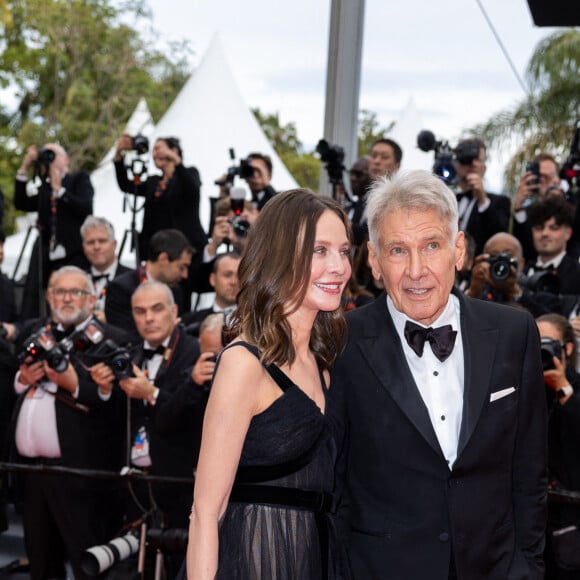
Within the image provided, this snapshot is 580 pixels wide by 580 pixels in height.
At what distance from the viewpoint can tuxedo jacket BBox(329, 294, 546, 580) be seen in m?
2.40

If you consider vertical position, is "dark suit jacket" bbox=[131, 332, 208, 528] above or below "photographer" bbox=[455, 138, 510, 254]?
below

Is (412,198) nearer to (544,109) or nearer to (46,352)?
(46,352)

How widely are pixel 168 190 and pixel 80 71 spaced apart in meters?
16.7

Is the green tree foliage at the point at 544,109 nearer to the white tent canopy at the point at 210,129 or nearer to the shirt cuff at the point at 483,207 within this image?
the white tent canopy at the point at 210,129

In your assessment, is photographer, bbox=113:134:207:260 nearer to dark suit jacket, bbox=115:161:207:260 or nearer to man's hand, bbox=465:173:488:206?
dark suit jacket, bbox=115:161:207:260

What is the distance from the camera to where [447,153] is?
18.0 ft

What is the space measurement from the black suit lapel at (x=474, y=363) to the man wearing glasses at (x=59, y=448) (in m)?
2.67

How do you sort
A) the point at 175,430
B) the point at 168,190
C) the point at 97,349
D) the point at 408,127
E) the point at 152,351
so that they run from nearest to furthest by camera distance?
the point at 175,430 < the point at 97,349 < the point at 152,351 < the point at 168,190 < the point at 408,127

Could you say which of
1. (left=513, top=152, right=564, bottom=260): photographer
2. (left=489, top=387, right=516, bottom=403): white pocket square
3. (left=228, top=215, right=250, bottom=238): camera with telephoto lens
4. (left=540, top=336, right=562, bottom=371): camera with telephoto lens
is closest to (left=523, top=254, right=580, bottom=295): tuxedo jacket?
(left=513, top=152, right=564, bottom=260): photographer

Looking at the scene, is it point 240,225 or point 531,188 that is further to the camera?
point 240,225

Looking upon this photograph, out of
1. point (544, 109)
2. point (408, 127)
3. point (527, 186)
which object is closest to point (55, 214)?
point (527, 186)

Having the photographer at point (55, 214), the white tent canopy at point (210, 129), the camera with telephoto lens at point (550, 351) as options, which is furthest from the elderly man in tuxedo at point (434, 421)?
the white tent canopy at point (210, 129)

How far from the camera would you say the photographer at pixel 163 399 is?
4.57 m

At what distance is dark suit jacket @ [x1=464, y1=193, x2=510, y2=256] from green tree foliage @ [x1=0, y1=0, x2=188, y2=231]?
648 inches
